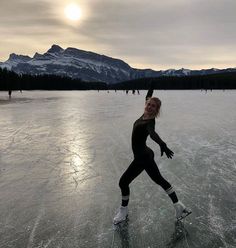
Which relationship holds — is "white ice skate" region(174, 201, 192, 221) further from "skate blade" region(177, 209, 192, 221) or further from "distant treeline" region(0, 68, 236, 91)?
"distant treeline" region(0, 68, 236, 91)

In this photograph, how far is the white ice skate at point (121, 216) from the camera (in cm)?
540

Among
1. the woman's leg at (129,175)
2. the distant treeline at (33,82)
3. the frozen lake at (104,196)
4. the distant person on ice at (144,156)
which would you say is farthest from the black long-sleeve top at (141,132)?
the distant treeline at (33,82)

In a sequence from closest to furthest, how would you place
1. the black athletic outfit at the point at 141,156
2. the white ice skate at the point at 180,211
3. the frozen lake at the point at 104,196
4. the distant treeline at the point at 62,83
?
the frozen lake at the point at 104,196 < the black athletic outfit at the point at 141,156 < the white ice skate at the point at 180,211 < the distant treeline at the point at 62,83

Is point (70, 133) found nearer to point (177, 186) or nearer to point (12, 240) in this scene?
point (177, 186)

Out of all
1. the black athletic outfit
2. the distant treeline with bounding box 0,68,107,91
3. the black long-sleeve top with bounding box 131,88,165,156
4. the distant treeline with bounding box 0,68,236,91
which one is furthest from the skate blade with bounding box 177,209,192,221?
the distant treeline with bounding box 0,68,236,91

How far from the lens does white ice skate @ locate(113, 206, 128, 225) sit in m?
5.40

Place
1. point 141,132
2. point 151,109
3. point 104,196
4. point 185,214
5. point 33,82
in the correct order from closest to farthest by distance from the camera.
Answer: point 151,109
point 141,132
point 185,214
point 104,196
point 33,82

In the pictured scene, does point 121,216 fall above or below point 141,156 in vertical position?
below

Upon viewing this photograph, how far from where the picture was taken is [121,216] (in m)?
5.46

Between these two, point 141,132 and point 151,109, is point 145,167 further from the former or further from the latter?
point 151,109

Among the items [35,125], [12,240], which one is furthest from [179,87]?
[12,240]

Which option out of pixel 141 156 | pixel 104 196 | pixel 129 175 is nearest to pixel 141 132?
pixel 141 156

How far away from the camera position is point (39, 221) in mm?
5422

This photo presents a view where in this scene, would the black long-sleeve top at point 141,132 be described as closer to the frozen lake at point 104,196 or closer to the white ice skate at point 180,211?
the white ice skate at point 180,211
